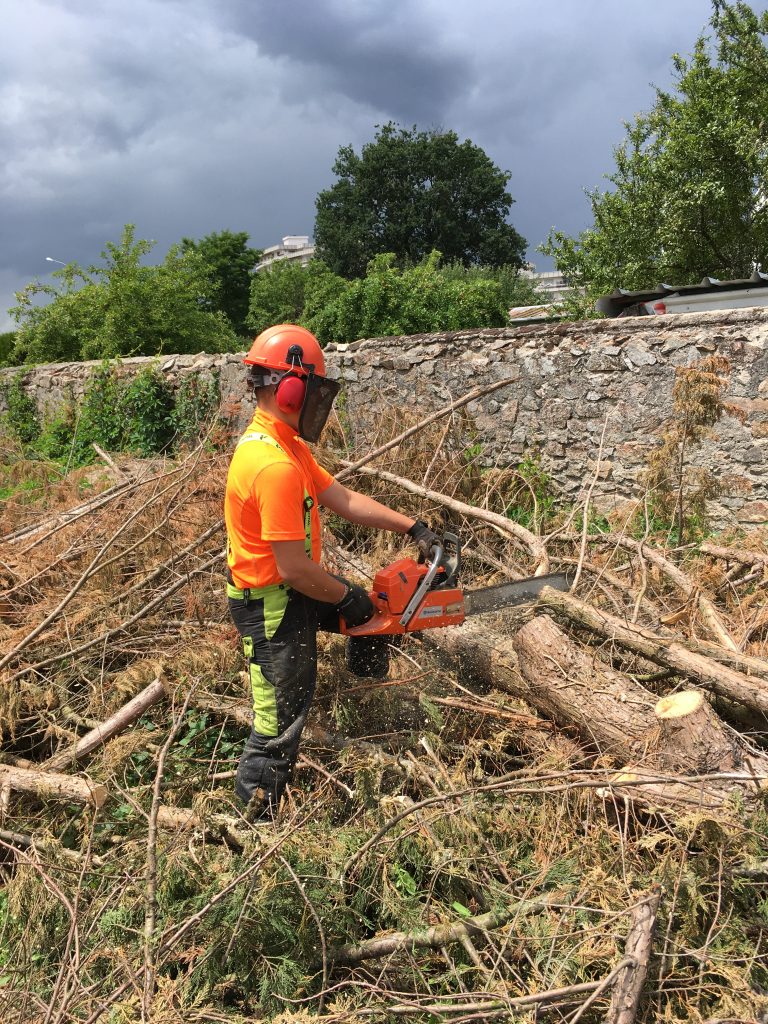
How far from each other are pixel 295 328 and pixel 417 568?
1.13 meters

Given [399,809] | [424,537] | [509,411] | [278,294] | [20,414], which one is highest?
[278,294]

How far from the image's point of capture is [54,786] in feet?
10.8

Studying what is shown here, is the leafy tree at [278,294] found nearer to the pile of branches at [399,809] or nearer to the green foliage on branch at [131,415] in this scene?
the green foliage on branch at [131,415]

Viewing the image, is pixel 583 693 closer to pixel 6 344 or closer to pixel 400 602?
pixel 400 602

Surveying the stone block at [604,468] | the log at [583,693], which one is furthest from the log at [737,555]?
the log at [583,693]

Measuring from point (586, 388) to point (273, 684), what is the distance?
4.31m

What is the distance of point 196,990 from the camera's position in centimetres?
235

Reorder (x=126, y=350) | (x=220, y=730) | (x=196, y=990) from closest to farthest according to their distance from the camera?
(x=196, y=990)
(x=220, y=730)
(x=126, y=350)

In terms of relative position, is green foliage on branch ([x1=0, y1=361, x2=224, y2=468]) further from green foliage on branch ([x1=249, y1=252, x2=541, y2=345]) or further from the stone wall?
green foliage on branch ([x1=249, y1=252, x2=541, y2=345])

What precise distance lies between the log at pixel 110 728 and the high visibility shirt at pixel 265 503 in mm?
1053

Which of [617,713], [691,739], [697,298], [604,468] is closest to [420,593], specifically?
[617,713]

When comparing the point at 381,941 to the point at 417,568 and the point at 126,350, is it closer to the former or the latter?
the point at 417,568

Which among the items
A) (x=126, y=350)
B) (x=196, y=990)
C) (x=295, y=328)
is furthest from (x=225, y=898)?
(x=126, y=350)

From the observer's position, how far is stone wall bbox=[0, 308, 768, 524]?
18.8 feet
